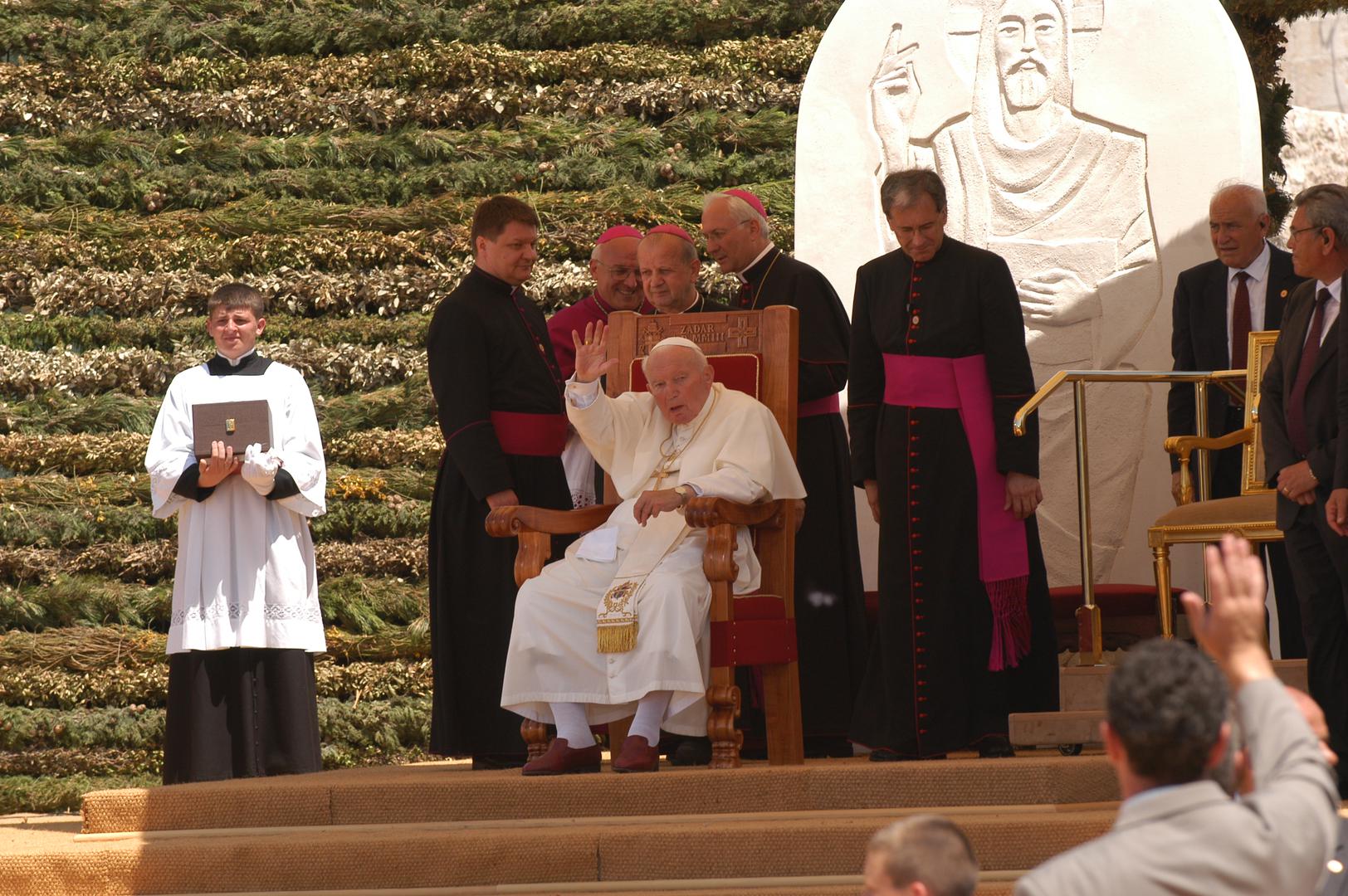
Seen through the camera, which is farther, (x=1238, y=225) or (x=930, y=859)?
(x=1238, y=225)

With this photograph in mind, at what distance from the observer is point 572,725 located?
5.10 m

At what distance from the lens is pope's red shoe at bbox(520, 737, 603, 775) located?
16.2 feet

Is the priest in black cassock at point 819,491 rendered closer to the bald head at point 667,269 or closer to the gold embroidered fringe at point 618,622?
the bald head at point 667,269

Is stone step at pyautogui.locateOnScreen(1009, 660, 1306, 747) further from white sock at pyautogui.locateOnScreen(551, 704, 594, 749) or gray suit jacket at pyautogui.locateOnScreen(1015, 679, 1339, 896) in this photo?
gray suit jacket at pyautogui.locateOnScreen(1015, 679, 1339, 896)

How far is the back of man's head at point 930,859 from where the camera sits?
88.0 inches

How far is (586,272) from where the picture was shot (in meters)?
9.51

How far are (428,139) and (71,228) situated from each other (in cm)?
210

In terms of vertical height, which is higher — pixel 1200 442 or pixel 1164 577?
pixel 1200 442

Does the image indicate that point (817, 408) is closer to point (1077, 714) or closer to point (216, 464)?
point (1077, 714)

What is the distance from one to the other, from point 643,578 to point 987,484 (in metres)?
1.15

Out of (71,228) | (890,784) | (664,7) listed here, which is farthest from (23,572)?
(890,784)

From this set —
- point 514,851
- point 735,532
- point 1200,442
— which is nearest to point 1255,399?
point 1200,442

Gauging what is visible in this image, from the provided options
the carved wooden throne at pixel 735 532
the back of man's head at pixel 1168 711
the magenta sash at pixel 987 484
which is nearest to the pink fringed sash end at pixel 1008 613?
the magenta sash at pixel 987 484

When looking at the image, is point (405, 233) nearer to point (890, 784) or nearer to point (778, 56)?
point (778, 56)
